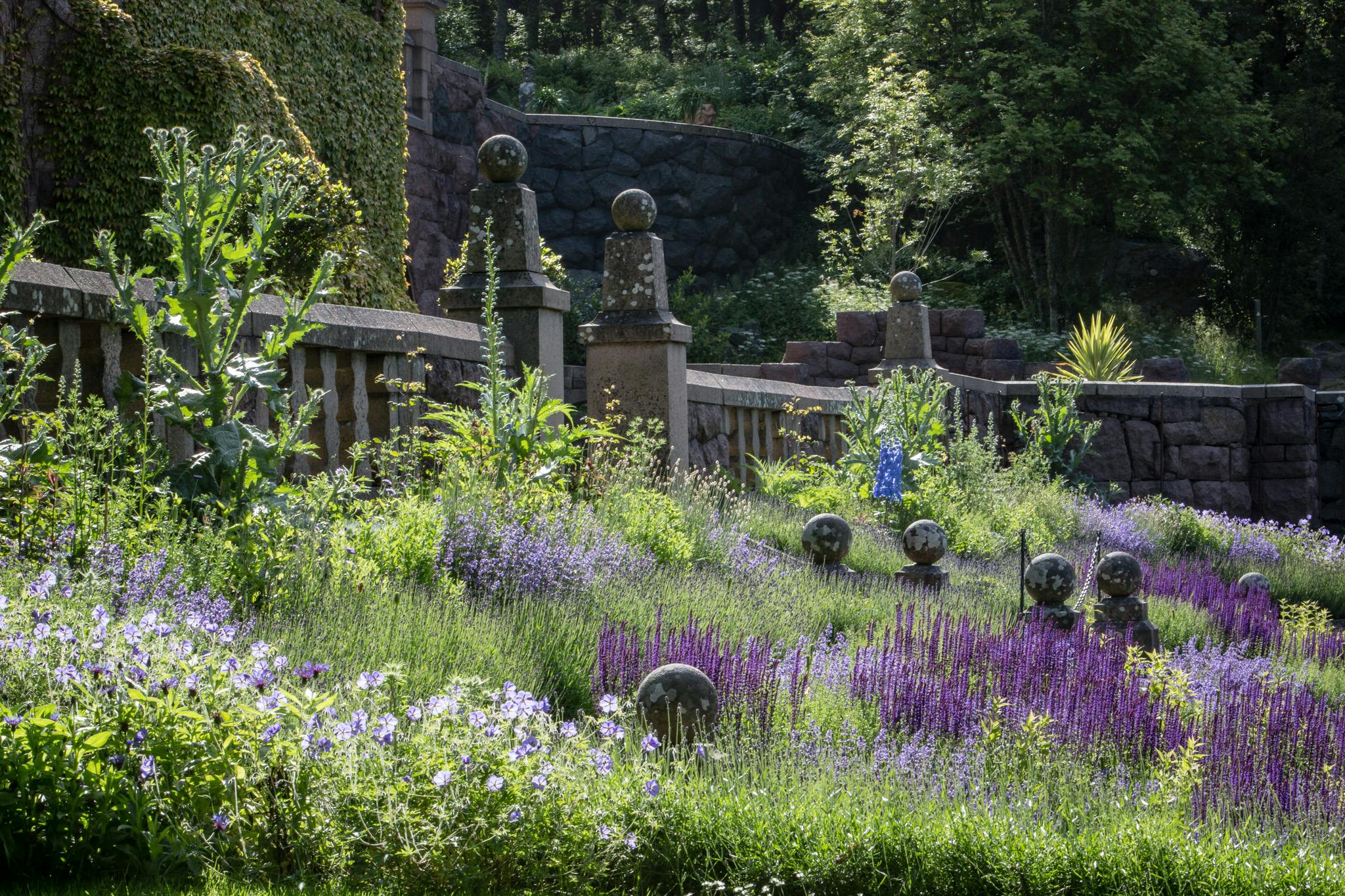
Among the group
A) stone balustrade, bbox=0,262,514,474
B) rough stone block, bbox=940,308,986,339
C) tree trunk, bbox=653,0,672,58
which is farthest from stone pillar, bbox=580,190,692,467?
tree trunk, bbox=653,0,672,58

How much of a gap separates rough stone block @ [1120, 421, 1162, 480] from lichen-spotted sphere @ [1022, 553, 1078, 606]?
852cm

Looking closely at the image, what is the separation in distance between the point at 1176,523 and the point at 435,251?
10.4 m

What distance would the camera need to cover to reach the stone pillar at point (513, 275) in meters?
7.09

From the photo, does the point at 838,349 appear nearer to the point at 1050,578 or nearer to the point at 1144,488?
the point at 1144,488

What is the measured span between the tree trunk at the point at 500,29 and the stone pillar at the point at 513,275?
67.6 ft

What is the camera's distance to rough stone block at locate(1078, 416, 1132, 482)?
1346cm

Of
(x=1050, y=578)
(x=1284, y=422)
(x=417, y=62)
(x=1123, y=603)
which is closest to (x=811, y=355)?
(x=1284, y=422)

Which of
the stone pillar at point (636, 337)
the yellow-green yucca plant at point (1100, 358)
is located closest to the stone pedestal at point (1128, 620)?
the stone pillar at point (636, 337)

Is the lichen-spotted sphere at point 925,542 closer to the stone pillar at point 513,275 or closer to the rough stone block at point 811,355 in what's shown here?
the stone pillar at point 513,275

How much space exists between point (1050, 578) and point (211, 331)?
141 inches

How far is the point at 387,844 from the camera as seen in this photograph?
274cm

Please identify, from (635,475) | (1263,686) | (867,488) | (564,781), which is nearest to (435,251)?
(867,488)

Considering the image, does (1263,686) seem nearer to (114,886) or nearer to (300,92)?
(114,886)

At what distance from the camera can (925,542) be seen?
6.50 m
